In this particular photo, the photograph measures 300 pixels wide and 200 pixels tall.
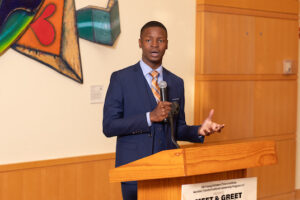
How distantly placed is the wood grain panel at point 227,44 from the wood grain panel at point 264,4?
0.12 meters

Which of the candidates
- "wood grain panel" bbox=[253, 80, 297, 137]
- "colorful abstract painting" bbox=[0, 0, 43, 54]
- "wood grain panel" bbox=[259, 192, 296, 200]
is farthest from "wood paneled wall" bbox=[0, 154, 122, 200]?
"wood grain panel" bbox=[259, 192, 296, 200]

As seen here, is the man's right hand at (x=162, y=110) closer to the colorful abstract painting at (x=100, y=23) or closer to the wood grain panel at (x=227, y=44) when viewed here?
the colorful abstract painting at (x=100, y=23)

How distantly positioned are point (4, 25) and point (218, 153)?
218 centimetres

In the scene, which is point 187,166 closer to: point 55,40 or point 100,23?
point 55,40

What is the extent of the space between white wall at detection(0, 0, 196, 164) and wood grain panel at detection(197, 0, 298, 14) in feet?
1.14

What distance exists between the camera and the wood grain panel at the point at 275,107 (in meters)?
4.98

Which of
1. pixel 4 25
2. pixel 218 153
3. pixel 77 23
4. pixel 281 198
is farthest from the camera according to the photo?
pixel 281 198

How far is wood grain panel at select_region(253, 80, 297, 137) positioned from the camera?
4.98 metres

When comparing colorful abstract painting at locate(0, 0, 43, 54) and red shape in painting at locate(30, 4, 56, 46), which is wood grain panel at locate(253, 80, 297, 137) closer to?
red shape in painting at locate(30, 4, 56, 46)

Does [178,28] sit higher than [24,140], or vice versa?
[178,28]

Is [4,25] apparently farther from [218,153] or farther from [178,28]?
[218,153]

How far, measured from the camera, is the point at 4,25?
10.9 ft

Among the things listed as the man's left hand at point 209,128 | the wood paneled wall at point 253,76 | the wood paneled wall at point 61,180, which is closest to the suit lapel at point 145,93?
the man's left hand at point 209,128

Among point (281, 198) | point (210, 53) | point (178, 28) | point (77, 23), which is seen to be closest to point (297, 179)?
point (281, 198)
